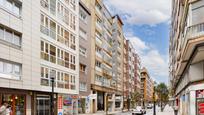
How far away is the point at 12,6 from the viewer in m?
29.4

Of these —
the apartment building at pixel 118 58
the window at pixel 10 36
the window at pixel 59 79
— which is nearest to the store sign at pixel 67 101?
the window at pixel 59 79

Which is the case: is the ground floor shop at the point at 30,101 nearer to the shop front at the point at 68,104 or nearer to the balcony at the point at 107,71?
the shop front at the point at 68,104

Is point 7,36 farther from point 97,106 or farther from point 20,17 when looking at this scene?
point 97,106

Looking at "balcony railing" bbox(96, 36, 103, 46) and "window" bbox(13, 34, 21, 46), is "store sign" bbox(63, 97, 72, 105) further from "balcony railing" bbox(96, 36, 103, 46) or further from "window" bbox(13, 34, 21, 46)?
"balcony railing" bbox(96, 36, 103, 46)

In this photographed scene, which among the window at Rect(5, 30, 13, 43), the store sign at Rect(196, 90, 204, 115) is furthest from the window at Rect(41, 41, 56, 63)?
the store sign at Rect(196, 90, 204, 115)

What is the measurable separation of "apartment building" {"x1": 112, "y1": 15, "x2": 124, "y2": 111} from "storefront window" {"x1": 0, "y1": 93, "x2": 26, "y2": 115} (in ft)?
160

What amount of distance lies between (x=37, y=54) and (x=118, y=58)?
55.9 metres

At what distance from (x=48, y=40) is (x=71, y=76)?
9754mm

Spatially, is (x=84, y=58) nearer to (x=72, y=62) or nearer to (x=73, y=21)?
(x=72, y=62)

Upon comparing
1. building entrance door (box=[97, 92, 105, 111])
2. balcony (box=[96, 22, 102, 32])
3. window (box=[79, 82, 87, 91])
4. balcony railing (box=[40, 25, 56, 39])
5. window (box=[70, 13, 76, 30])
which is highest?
balcony (box=[96, 22, 102, 32])

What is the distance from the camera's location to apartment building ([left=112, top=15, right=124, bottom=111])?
82688mm

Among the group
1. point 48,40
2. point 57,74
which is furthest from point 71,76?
point 48,40

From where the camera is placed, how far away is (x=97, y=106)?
62.3 m

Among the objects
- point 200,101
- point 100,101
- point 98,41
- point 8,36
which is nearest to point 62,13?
point 8,36
